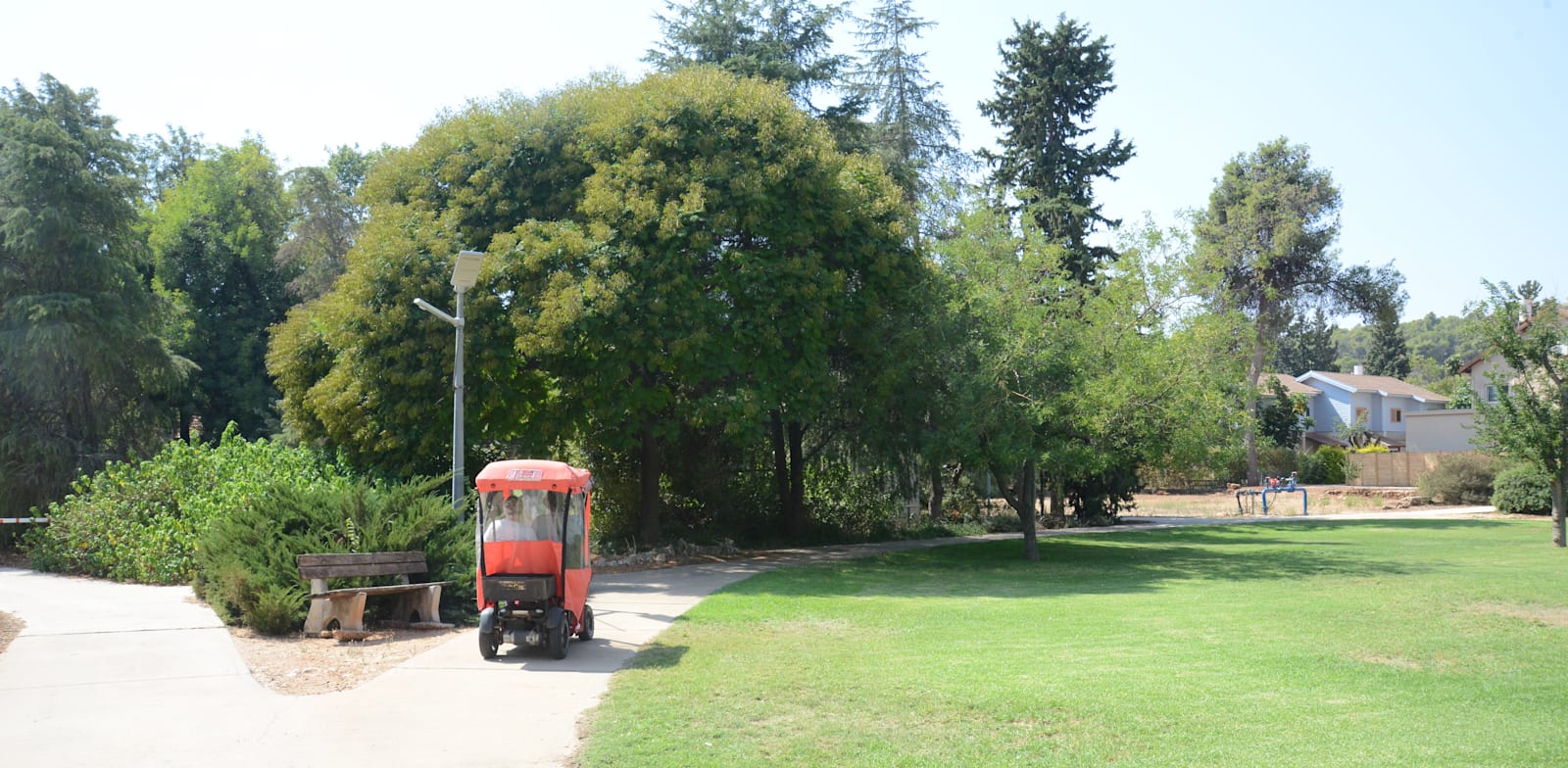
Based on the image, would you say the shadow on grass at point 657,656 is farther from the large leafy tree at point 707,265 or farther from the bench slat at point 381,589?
the large leafy tree at point 707,265

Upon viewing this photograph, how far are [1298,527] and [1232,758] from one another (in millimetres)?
28583

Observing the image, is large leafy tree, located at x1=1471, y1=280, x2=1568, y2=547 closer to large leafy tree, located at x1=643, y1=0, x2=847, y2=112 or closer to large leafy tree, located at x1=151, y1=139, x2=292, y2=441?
large leafy tree, located at x1=643, y1=0, x2=847, y2=112

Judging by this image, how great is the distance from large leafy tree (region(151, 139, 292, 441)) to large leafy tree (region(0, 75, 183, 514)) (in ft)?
35.2

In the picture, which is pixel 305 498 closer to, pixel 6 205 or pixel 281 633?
pixel 281 633

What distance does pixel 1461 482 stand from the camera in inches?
1635

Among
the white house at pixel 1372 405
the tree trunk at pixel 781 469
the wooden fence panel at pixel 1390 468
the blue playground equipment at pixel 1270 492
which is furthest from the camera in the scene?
the white house at pixel 1372 405

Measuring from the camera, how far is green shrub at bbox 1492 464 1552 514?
34.2 m

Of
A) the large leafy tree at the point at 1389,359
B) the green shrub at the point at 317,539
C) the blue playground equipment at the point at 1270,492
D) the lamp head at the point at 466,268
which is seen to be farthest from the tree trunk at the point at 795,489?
the large leafy tree at the point at 1389,359

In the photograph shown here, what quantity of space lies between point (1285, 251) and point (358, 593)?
159 ft

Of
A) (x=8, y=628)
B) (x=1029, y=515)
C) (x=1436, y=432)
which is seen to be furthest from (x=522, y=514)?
(x=1436, y=432)

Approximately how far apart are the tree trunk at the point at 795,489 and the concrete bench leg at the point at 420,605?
14759 mm

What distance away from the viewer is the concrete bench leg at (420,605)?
13312 millimetres

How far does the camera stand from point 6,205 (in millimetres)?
24281

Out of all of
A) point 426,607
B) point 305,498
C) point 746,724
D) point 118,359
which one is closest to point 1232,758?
point 746,724
